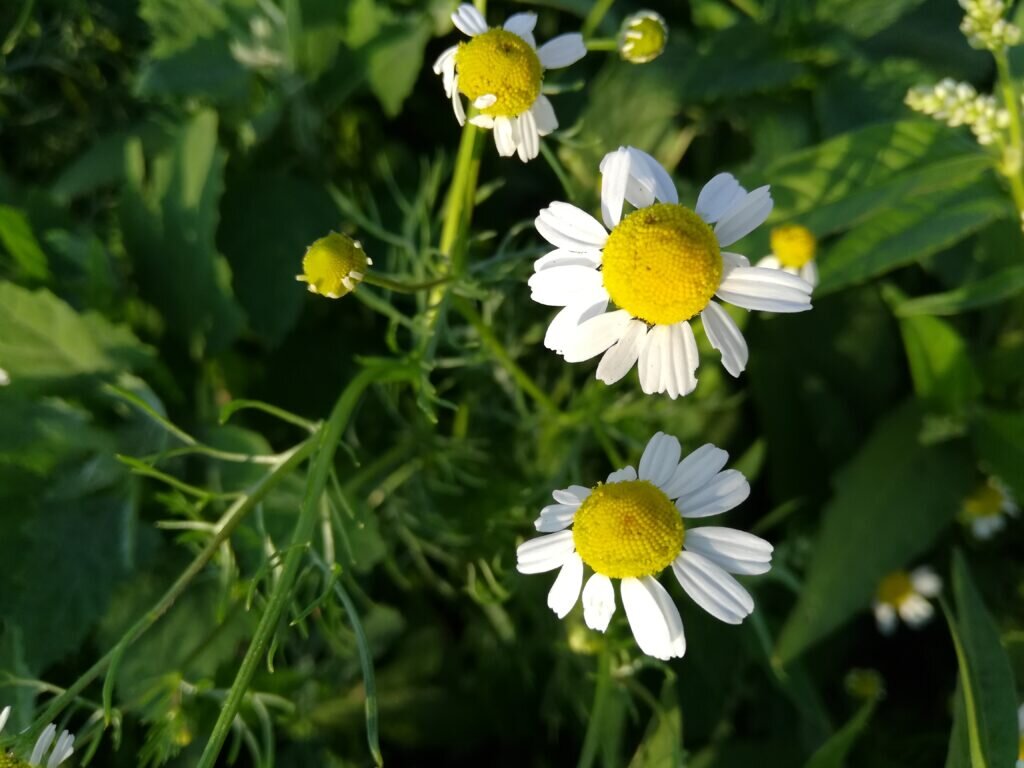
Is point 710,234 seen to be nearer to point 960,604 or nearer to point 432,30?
point 960,604

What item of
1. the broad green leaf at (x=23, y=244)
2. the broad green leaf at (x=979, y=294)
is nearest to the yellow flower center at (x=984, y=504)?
the broad green leaf at (x=979, y=294)

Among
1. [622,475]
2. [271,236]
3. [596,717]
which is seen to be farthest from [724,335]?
[271,236]

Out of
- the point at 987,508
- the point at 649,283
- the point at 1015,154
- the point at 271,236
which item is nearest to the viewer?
the point at 649,283

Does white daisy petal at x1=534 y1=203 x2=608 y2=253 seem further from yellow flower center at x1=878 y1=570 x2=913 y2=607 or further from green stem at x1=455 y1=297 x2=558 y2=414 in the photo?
yellow flower center at x1=878 y1=570 x2=913 y2=607

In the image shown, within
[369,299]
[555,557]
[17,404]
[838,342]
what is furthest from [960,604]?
[17,404]

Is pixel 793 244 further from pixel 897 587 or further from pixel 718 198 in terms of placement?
pixel 897 587
